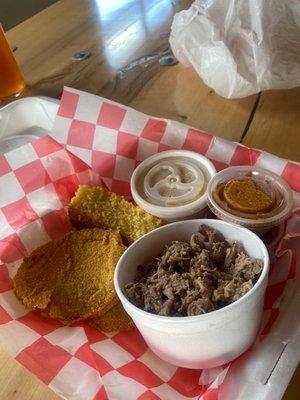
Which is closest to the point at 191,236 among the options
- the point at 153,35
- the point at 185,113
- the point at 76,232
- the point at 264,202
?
the point at 264,202

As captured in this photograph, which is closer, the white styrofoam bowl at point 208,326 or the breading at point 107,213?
the white styrofoam bowl at point 208,326

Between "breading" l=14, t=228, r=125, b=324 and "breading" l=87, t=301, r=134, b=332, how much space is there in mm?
16

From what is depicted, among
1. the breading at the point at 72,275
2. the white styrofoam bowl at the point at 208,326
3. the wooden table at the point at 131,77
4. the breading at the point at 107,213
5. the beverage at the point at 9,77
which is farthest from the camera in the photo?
the beverage at the point at 9,77

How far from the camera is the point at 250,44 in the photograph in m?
1.16

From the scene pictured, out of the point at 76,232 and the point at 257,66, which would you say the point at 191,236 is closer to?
the point at 76,232

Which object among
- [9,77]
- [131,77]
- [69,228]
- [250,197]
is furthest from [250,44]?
[9,77]

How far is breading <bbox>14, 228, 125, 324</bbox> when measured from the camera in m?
0.79

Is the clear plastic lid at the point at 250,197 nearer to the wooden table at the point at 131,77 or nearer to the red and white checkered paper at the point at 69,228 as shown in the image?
the red and white checkered paper at the point at 69,228

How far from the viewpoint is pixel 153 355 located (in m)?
0.75

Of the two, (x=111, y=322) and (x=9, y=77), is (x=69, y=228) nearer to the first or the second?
(x=111, y=322)

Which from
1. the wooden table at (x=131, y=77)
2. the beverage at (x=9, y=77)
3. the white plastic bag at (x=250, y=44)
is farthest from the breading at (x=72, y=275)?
the beverage at (x=9, y=77)

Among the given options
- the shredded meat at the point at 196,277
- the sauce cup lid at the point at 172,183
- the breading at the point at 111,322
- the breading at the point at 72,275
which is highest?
the shredded meat at the point at 196,277

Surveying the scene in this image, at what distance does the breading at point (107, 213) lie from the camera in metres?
0.90

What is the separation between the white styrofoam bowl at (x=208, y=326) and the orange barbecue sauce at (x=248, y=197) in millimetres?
74
